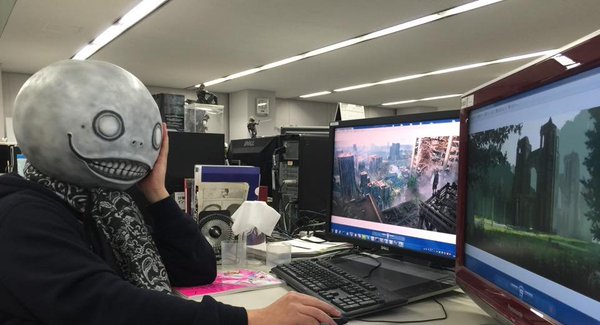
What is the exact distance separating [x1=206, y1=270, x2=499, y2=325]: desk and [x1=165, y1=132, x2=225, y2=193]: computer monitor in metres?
0.81

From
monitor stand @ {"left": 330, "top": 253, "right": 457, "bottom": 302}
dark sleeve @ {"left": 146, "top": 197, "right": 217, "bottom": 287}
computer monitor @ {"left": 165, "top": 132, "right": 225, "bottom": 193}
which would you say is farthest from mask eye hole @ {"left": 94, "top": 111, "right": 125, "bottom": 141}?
computer monitor @ {"left": 165, "top": 132, "right": 225, "bottom": 193}

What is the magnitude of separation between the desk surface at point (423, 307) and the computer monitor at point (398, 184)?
0.09 metres

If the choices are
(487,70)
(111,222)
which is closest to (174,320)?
(111,222)

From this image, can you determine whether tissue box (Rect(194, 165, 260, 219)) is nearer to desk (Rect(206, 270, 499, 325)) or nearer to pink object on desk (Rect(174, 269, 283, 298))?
pink object on desk (Rect(174, 269, 283, 298))

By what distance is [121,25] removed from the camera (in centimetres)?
470

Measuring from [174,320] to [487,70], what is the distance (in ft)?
22.8

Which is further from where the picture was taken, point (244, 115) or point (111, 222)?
point (244, 115)

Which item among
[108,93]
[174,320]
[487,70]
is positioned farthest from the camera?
[487,70]

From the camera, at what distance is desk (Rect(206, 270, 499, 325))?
0.87 meters

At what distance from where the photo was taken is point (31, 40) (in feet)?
17.3

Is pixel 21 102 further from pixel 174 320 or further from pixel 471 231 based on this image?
pixel 471 231

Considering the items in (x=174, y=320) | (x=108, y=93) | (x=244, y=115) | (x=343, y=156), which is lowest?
(x=174, y=320)

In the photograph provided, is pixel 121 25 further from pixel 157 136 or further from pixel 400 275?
pixel 400 275

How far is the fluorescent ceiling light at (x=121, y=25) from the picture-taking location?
407 centimetres
